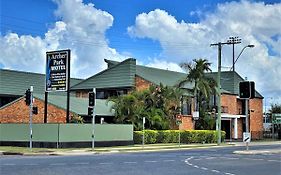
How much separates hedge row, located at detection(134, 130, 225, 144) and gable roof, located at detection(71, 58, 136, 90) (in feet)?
40.0

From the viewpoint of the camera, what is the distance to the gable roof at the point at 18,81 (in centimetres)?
6029

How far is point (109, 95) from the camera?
210ft

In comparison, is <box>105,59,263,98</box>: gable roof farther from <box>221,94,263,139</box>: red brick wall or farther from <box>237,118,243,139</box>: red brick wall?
<box>237,118,243,139</box>: red brick wall

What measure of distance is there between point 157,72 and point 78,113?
20.0 m

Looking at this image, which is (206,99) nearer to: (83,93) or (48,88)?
(83,93)

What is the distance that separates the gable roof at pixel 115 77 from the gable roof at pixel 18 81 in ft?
15.5

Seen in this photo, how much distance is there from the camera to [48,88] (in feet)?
133

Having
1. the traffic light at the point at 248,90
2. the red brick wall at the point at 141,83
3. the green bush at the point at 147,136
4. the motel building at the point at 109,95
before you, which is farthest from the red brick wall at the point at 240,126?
the traffic light at the point at 248,90

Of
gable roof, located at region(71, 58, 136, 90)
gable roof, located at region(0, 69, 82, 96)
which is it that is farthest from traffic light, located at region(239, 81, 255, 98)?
gable roof, located at region(0, 69, 82, 96)

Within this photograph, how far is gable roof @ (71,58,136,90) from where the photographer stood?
62469 mm

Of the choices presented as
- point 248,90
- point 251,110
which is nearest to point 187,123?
point 251,110

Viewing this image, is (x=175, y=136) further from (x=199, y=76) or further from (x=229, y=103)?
(x=229, y=103)

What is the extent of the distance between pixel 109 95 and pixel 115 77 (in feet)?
A: 8.06

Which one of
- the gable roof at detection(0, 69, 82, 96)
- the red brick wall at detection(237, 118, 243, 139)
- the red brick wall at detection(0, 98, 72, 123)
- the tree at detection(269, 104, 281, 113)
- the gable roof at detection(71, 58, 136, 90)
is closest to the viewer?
the red brick wall at detection(0, 98, 72, 123)
